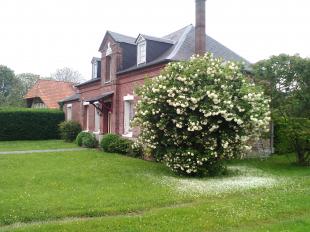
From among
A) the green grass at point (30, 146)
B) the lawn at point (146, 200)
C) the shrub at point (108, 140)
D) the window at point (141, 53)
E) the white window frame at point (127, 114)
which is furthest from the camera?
the green grass at point (30, 146)

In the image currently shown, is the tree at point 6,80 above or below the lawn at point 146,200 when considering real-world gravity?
above

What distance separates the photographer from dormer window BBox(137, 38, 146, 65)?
2027 centimetres

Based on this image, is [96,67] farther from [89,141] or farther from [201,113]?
[201,113]

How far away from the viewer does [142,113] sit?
1290cm

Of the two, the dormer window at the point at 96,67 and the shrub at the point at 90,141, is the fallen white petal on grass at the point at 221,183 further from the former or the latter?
the dormer window at the point at 96,67

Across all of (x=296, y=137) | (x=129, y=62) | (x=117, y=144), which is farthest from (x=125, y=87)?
(x=296, y=137)

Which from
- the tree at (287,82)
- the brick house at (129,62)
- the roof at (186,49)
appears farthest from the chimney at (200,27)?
the tree at (287,82)

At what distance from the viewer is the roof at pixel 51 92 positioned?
1708 inches

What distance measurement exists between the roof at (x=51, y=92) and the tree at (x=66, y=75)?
2631cm

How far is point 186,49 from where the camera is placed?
19.0 m

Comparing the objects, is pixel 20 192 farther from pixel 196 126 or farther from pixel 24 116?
pixel 24 116

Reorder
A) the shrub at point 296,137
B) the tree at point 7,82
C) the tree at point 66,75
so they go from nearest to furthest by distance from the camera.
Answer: the shrub at point 296,137 → the tree at point 7,82 → the tree at point 66,75

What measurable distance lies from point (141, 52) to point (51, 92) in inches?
1056

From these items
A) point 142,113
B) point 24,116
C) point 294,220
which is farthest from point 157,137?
point 24,116
